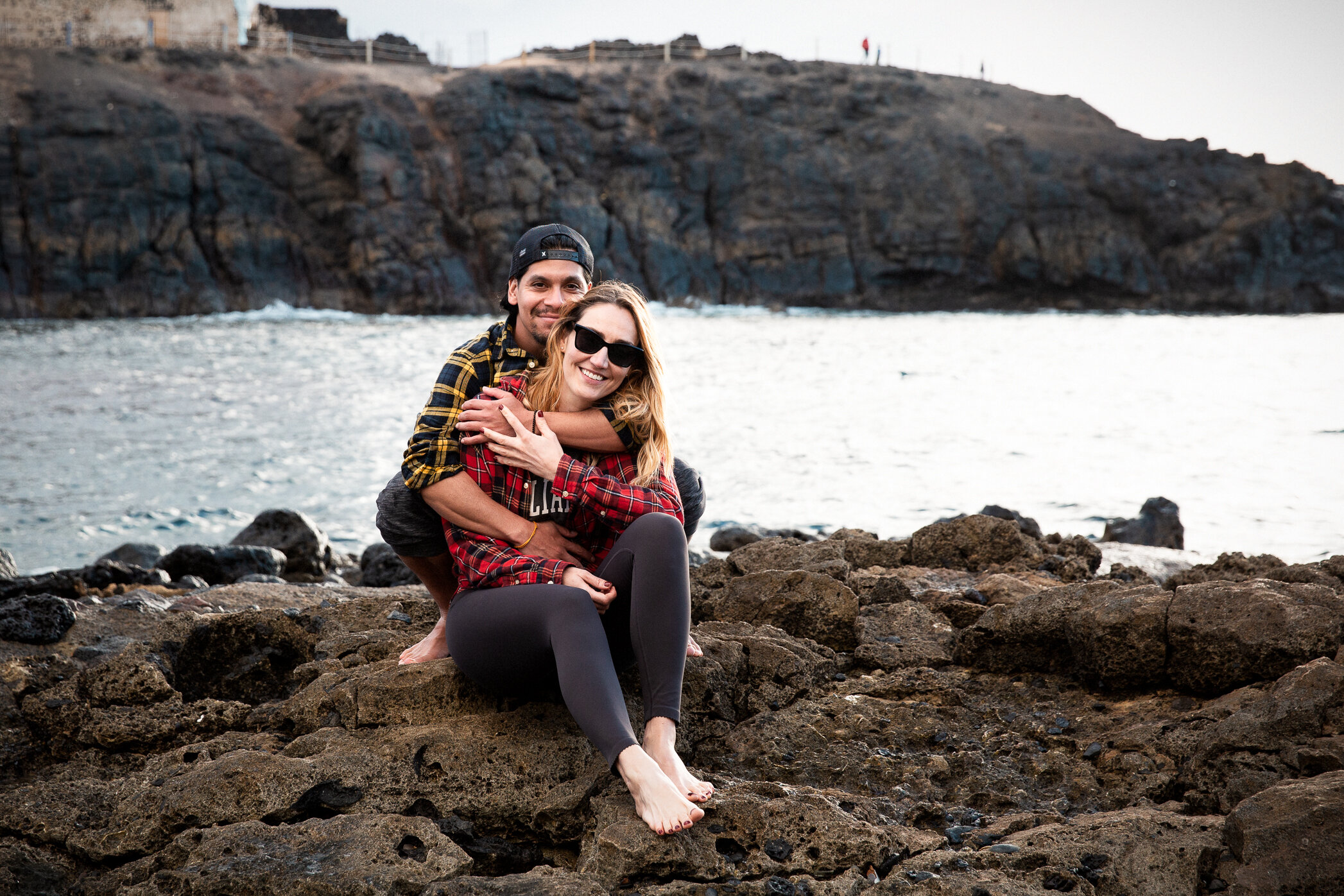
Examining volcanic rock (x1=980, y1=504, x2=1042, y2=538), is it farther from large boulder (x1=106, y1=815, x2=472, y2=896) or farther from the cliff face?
the cliff face

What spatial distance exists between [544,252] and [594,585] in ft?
4.61

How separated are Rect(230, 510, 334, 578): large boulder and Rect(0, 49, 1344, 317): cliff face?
4147 cm

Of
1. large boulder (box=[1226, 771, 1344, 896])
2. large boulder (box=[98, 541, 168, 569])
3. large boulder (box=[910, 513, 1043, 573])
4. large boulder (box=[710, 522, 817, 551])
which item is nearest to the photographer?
large boulder (box=[1226, 771, 1344, 896])

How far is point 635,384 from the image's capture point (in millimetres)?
3615

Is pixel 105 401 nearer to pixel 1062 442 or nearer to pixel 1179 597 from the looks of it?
pixel 1062 442

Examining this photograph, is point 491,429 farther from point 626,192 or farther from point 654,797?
point 626,192

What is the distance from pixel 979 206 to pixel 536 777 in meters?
65.5

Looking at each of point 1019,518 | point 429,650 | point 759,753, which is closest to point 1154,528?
point 1019,518

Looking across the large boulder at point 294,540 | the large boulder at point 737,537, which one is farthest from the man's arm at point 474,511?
the large boulder at point 737,537

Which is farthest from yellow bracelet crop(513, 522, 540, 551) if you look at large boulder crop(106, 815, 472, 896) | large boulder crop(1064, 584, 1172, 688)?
large boulder crop(1064, 584, 1172, 688)

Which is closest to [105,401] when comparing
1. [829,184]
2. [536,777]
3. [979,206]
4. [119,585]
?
[119,585]

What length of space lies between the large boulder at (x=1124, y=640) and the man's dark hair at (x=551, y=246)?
2.47 meters

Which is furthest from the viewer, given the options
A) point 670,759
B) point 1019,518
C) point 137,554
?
point 137,554

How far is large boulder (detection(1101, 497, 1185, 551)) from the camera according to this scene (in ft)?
33.2
